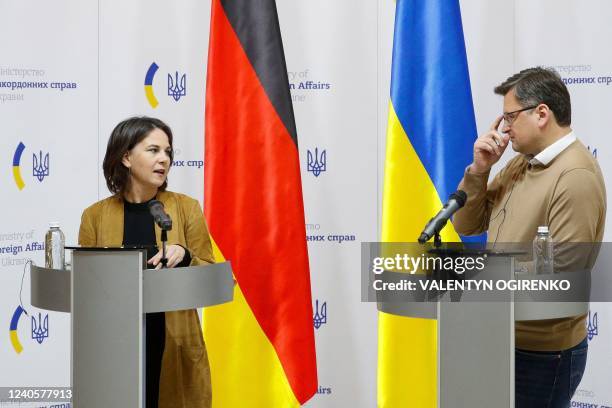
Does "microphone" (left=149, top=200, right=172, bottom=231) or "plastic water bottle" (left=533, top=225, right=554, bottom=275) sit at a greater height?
"microphone" (left=149, top=200, right=172, bottom=231)

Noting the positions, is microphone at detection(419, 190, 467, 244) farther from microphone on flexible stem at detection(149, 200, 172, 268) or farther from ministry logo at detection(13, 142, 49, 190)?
ministry logo at detection(13, 142, 49, 190)

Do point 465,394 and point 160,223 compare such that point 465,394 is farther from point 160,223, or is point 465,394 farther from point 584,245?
point 160,223

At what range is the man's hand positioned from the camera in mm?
2582

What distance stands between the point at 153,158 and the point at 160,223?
0.81 meters

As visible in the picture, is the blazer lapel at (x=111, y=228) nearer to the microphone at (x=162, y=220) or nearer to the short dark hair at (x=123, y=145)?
the short dark hair at (x=123, y=145)

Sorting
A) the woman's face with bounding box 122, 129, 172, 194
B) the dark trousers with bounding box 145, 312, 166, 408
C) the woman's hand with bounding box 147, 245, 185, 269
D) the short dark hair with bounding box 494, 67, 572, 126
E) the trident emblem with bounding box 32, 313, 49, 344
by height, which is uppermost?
the short dark hair with bounding box 494, 67, 572, 126

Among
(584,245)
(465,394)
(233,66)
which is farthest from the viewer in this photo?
(233,66)

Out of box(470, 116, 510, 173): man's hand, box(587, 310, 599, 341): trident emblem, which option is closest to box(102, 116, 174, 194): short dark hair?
box(470, 116, 510, 173): man's hand

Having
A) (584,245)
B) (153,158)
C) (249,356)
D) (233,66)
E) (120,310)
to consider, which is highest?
(233,66)

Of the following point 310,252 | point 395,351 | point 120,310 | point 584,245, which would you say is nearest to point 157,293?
point 120,310

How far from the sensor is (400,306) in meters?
1.94

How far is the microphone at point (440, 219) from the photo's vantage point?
1.85 metres

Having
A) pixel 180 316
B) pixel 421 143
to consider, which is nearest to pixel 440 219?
pixel 180 316

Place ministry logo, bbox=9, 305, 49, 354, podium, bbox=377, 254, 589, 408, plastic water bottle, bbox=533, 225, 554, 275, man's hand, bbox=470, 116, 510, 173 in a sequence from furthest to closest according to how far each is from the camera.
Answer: ministry logo, bbox=9, 305, 49, 354, man's hand, bbox=470, 116, 510, 173, plastic water bottle, bbox=533, 225, 554, 275, podium, bbox=377, 254, 589, 408
